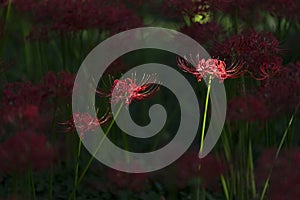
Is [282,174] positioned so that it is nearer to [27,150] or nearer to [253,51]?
[253,51]

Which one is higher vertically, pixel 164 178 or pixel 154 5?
pixel 154 5

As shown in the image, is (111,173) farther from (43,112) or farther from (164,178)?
(164,178)

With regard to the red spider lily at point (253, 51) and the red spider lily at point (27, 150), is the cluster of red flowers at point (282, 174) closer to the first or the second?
the red spider lily at point (253, 51)

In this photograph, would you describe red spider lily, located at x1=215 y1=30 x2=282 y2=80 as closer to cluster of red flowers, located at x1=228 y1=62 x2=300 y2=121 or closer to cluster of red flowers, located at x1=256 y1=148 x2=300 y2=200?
cluster of red flowers, located at x1=228 y1=62 x2=300 y2=121

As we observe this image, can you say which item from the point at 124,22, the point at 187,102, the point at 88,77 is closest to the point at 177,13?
the point at 124,22

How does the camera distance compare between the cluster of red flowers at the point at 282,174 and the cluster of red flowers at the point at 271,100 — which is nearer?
the cluster of red flowers at the point at 282,174

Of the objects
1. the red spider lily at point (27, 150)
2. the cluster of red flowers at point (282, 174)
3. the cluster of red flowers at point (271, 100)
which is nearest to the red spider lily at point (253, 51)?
the cluster of red flowers at point (271, 100)

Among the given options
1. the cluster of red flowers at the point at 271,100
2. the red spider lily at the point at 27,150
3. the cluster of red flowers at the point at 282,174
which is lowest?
the cluster of red flowers at the point at 282,174
